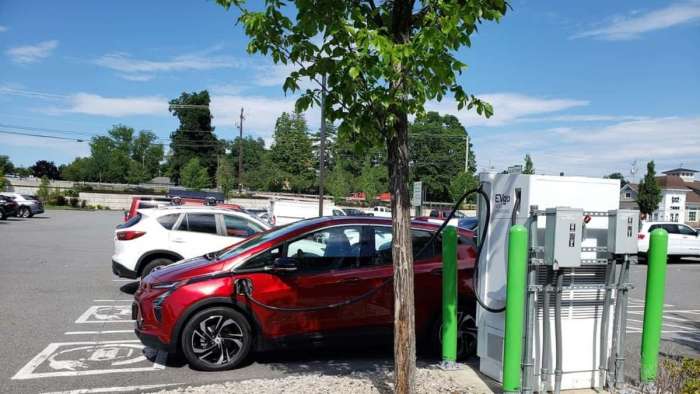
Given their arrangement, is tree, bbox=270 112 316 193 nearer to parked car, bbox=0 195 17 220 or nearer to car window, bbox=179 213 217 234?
parked car, bbox=0 195 17 220

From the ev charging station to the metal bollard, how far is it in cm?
34

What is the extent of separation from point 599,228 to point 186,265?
4330 millimetres

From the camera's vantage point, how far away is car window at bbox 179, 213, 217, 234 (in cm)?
1036

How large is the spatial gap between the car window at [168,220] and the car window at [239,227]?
0.95m

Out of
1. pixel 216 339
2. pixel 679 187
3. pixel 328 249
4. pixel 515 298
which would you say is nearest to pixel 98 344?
pixel 216 339

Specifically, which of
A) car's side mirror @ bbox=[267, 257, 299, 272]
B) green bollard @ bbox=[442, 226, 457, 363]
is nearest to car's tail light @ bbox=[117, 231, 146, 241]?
car's side mirror @ bbox=[267, 257, 299, 272]

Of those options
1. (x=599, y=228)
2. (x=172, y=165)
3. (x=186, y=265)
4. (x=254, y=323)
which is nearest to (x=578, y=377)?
(x=599, y=228)

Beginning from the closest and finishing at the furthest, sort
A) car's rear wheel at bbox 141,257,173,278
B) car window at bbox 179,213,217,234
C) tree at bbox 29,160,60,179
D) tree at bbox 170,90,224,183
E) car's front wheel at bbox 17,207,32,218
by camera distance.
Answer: car's rear wheel at bbox 141,257,173,278 < car window at bbox 179,213,217,234 < car's front wheel at bbox 17,207,32,218 < tree at bbox 170,90,224,183 < tree at bbox 29,160,60,179

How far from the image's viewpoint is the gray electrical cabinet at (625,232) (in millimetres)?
4512

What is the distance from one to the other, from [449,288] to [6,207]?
34.7 m

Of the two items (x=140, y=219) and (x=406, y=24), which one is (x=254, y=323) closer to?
(x=406, y=24)

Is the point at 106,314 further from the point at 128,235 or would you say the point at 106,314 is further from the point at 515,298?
the point at 515,298

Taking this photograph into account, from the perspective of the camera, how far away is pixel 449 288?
17.2 ft

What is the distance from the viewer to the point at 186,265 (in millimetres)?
6316
